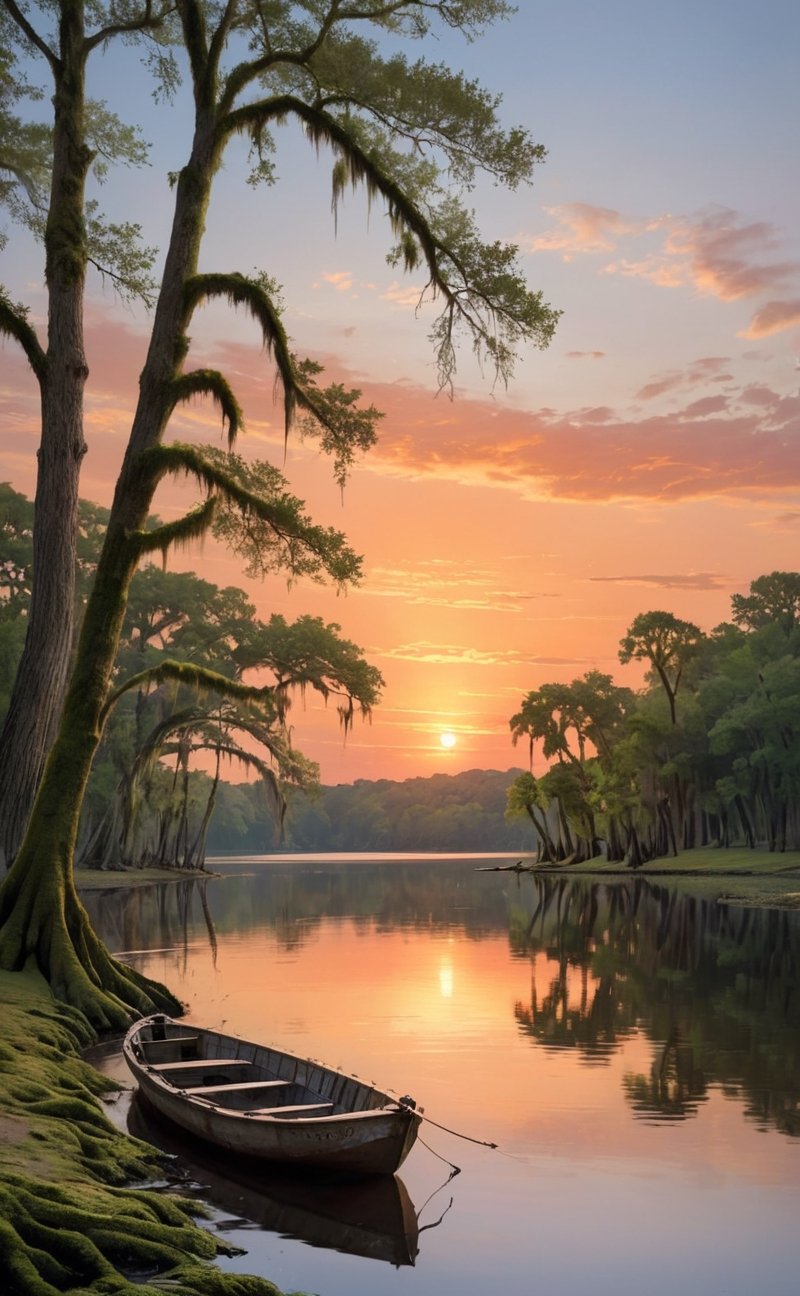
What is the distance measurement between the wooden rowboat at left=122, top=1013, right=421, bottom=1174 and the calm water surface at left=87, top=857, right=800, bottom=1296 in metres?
0.48

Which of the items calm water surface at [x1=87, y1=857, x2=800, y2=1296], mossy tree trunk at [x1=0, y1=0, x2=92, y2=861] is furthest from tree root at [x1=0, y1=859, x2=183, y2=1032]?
calm water surface at [x1=87, y1=857, x2=800, y2=1296]

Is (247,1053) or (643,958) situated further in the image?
(643,958)

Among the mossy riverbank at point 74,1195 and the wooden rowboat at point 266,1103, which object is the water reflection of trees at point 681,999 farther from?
the mossy riverbank at point 74,1195

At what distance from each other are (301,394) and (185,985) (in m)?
13.6

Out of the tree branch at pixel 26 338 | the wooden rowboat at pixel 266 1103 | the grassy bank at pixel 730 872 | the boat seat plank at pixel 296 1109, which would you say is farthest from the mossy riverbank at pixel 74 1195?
the grassy bank at pixel 730 872

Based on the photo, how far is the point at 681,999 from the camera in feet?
83.9

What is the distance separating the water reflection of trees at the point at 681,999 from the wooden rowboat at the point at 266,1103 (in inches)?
182

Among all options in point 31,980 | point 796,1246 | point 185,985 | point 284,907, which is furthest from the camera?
point 284,907

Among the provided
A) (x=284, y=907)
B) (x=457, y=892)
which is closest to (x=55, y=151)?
(x=284, y=907)

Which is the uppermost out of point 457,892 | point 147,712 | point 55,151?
point 55,151

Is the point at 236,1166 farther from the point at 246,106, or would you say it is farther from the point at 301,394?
the point at 246,106

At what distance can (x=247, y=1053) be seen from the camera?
15.7 metres

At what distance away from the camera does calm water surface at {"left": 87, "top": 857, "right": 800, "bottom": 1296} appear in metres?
10.6

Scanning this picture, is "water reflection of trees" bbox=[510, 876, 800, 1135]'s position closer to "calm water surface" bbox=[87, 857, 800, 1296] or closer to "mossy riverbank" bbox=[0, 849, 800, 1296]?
"calm water surface" bbox=[87, 857, 800, 1296]
